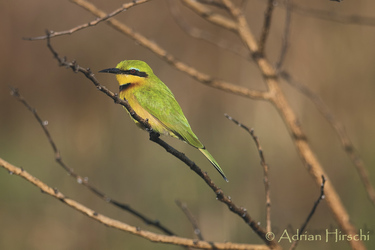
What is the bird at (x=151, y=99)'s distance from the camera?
1.73 metres

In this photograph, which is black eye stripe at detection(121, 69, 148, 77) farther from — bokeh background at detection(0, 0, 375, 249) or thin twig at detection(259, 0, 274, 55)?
bokeh background at detection(0, 0, 375, 249)

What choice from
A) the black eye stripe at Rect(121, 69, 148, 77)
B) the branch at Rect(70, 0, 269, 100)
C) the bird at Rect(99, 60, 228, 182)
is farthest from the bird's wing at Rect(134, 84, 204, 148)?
the branch at Rect(70, 0, 269, 100)

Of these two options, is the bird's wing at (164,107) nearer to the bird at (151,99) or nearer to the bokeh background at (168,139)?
the bird at (151,99)

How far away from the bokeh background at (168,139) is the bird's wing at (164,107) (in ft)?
4.82

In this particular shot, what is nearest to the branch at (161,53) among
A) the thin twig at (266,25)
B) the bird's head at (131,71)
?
the thin twig at (266,25)

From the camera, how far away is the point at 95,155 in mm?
4156

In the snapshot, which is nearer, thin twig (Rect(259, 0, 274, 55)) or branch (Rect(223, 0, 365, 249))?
branch (Rect(223, 0, 365, 249))

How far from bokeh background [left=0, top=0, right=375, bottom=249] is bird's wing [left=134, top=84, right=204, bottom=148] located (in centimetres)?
147

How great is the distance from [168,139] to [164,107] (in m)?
2.08

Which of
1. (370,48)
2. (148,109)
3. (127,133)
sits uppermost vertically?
(370,48)

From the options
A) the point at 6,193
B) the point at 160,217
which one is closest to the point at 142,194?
the point at 160,217

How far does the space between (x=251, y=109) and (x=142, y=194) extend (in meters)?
1.21

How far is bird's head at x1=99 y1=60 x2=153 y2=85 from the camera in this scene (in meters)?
1.71

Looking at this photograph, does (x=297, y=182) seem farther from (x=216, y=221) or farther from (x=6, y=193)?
(x=6, y=193)
